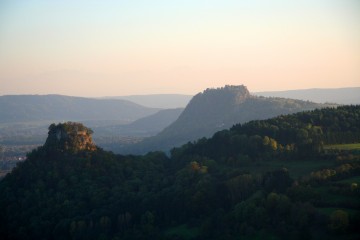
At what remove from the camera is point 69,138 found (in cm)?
8775

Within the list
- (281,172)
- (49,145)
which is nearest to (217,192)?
(281,172)

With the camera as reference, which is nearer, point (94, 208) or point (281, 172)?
point (281, 172)

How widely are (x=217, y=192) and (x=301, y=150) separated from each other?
19.3 metres

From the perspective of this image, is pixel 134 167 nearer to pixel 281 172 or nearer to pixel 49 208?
pixel 49 208

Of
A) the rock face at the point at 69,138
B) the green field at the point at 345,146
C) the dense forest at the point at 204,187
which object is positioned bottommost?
the dense forest at the point at 204,187

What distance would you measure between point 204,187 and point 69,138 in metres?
29.3

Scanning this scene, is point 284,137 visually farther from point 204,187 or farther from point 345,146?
point 204,187

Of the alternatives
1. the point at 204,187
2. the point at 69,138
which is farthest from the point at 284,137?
the point at 69,138

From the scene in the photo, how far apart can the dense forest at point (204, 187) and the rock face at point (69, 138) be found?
0.18 m

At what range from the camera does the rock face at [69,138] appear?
284 ft

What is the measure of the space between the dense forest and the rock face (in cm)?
18

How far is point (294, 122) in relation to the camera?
9512 centimetres

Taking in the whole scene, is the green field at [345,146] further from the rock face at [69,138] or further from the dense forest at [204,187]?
the rock face at [69,138]

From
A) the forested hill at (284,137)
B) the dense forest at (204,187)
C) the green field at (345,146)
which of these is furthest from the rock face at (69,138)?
the green field at (345,146)
